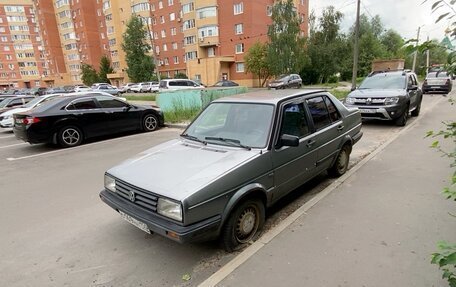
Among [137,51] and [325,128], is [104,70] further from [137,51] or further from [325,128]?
[325,128]

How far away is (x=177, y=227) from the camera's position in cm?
262

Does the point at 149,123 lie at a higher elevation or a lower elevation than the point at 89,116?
lower

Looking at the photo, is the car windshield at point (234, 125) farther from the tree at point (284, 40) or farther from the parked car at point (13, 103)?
the tree at point (284, 40)

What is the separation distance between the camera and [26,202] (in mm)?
4809

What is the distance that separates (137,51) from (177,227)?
5234 cm

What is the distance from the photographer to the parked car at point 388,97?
8.78m

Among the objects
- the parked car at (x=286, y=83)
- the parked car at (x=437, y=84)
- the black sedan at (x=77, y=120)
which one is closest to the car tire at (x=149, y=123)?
the black sedan at (x=77, y=120)

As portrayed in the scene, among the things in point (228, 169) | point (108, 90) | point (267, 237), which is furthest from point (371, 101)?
point (108, 90)

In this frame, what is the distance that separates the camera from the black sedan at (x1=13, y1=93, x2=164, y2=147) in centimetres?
834

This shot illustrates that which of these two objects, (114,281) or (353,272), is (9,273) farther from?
(353,272)

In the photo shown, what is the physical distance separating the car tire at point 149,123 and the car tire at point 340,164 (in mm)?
7614

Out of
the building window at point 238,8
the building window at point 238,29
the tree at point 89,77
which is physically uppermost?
the building window at point 238,8

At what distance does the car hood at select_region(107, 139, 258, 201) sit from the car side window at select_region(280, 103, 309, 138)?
27.7 inches

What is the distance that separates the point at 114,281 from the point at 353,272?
7.67ft
